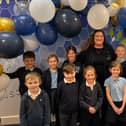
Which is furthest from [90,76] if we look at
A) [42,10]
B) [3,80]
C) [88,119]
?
[3,80]

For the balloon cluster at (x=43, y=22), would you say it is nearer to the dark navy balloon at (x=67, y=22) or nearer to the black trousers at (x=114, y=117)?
the dark navy balloon at (x=67, y=22)

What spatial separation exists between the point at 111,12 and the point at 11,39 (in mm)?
1133

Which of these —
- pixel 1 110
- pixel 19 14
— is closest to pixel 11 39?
pixel 19 14

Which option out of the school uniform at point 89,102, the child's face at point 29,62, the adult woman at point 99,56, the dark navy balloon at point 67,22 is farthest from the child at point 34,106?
the adult woman at point 99,56

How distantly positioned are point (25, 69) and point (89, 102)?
2.57 ft

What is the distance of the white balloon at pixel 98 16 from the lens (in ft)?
9.33

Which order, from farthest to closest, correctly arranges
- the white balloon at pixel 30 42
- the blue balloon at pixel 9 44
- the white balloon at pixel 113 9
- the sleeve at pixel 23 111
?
the white balloon at pixel 113 9 → the white balloon at pixel 30 42 → the blue balloon at pixel 9 44 → the sleeve at pixel 23 111

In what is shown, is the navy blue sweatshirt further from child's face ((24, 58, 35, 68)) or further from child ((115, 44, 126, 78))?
child ((115, 44, 126, 78))

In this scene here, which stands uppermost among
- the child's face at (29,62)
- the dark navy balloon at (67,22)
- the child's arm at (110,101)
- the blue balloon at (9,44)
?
the dark navy balloon at (67,22)

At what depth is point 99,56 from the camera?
2922mm

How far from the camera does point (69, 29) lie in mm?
2738

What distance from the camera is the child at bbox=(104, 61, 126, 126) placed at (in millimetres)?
2705

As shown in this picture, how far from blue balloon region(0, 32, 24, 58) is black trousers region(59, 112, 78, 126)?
0.76 meters

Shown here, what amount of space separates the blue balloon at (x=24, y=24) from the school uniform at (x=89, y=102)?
764 millimetres
